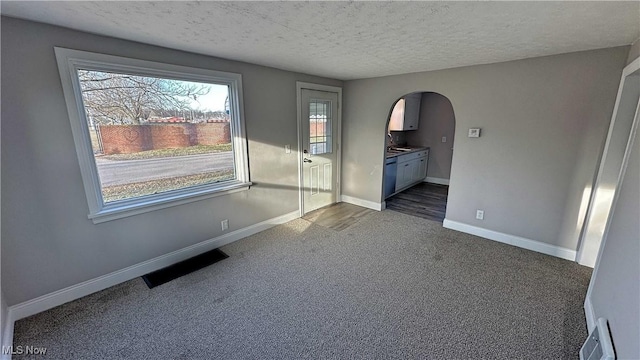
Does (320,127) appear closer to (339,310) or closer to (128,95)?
(128,95)

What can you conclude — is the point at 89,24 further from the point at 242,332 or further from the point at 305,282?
the point at 305,282

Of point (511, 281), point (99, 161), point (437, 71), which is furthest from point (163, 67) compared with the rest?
point (511, 281)

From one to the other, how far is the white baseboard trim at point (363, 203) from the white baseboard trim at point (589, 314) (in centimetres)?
265

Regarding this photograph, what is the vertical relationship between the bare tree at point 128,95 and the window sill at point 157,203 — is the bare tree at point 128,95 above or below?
above

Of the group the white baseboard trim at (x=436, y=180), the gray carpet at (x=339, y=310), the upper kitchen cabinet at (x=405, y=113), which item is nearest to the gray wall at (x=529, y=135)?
the gray carpet at (x=339, y=310)

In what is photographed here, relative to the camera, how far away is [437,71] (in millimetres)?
3434

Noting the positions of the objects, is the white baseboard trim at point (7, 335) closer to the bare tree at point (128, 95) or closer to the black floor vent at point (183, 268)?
the black floor vent at point (183, 268)

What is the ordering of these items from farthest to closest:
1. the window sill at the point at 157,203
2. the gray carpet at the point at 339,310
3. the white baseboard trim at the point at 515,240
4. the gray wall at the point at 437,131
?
the gray wall at the point at 437,131
the white baseboard trim at the point at 515,240
the window sill at the point at 157,203
the gray carpet at the point at 339,310

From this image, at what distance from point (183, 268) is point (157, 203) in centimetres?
74

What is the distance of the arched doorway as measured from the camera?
5039 mm

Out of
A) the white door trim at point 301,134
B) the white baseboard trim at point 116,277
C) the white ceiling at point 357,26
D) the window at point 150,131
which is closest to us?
the white ceiling at point 357,26

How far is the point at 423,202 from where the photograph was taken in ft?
16.0

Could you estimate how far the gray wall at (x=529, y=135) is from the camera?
2.58 meters

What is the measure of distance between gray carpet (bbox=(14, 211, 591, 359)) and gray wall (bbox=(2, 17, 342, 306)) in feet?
1.04
